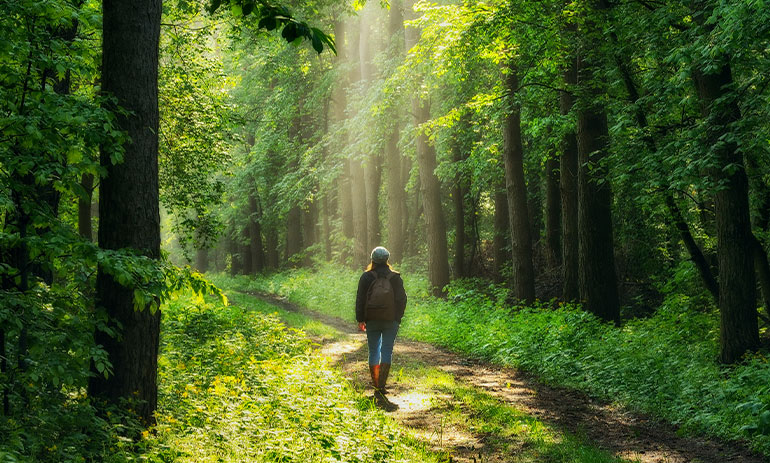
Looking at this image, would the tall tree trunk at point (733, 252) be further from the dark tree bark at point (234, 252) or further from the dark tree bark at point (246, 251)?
the dark tree bark at point (234, 252)

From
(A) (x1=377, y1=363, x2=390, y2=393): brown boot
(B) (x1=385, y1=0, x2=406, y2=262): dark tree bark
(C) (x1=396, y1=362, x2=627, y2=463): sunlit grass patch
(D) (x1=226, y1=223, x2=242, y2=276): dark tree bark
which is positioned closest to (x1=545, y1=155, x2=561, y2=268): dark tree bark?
(B) (x1=385, y1=0, x2=406, y2=262): dark tree bark

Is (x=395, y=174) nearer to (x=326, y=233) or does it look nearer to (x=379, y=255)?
(x=326, y=233)

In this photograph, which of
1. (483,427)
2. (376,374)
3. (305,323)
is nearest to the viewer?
(483,427)

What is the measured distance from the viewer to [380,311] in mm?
8672

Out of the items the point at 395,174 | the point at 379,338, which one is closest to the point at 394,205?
the point at 395,174

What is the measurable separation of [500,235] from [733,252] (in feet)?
39.6

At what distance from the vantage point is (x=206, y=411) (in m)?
6.15

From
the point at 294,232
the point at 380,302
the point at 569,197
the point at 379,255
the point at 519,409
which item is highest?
the point at 294,232

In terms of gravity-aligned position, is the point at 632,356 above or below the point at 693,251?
below

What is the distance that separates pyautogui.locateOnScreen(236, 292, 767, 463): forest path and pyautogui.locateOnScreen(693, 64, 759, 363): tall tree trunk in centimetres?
215

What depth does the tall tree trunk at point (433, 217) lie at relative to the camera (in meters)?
19.6

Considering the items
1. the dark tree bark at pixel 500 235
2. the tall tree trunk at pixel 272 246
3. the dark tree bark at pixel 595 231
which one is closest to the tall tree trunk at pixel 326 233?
the tall tree trunk at pixel 272 246

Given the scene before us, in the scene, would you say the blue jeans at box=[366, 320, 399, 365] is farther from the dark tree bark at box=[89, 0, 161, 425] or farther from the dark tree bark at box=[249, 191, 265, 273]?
the dark tree bark at box=[249, 191, 265, 273]

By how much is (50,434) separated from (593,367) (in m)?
7.67
